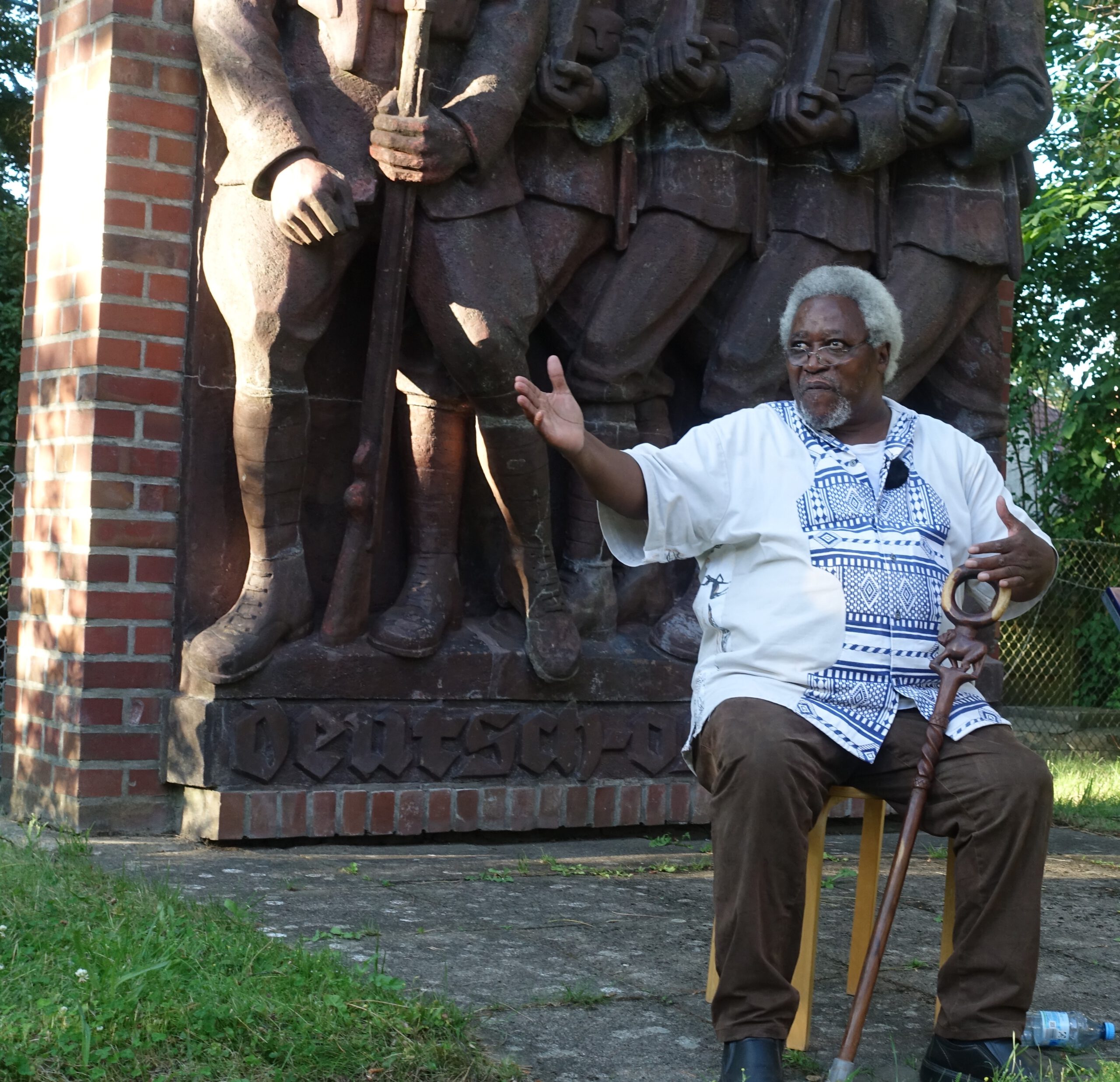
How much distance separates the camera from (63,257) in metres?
4.79

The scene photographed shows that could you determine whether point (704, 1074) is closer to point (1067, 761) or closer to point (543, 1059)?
point (543, 1059)

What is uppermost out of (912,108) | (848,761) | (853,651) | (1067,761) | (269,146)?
(912,108)

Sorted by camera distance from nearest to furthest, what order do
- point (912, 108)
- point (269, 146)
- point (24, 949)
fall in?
point (24, 949)
point (269, 146)
point (912, 108)

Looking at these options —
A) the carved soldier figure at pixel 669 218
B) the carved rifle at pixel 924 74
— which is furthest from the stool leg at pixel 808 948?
the carved rifle at pixel 924 74

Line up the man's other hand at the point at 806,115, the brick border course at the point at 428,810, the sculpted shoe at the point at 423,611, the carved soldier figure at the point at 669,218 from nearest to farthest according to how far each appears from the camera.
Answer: the brick border course at the point at 428,810, the sculpted shoe at the point at 423,611, the carved soldier figure at the point at 669,218, the man's other hand at the point at 806,115

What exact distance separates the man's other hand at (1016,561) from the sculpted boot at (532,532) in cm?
194

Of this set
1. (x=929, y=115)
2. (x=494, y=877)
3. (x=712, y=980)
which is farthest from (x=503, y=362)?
(x=712, y=980)

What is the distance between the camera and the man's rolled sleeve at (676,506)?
3082 millimetres

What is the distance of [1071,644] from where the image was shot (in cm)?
1200

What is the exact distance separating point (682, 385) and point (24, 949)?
3236 millimetres

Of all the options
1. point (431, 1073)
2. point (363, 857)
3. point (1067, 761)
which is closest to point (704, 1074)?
point (431, 1073)

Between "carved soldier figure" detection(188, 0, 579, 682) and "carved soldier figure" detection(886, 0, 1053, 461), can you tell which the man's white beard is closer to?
"carved soldier figure" detection(188, 0, 579, 682)

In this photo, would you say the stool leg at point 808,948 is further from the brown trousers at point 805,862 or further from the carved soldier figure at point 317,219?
the carved soldier figure at point 317,219

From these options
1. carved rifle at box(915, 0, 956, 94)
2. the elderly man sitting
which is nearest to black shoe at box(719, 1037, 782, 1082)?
the elderly man sitting
